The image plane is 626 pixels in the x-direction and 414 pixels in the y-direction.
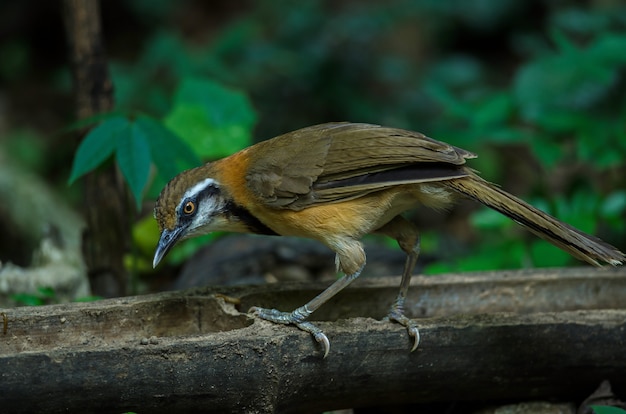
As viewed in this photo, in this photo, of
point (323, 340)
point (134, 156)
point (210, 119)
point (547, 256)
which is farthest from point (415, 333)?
point (210, 119)

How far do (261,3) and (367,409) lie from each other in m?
8.72

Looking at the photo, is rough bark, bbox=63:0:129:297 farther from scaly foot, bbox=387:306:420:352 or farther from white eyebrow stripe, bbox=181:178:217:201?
scaly foot, bbox=387:306:420:352

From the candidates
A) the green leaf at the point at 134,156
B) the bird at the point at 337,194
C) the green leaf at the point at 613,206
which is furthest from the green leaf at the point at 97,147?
the green leaf at the point at 613,206

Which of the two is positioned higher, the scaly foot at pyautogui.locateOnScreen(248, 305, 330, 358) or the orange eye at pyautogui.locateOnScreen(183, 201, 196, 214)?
the orange eye at pyautogui.locateOnScreen(183, 201, 196, 214)

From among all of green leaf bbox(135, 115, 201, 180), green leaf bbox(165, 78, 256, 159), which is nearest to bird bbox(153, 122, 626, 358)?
green leaf bbox(135, 115, 201, 180)

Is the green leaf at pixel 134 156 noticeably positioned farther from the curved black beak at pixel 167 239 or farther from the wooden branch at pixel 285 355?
the wooden branch at pixel 285 355

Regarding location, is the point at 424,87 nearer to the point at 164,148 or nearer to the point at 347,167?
the point at 164,148

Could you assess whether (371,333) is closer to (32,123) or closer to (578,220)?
(578,220)

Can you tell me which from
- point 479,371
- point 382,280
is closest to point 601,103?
point 382,280

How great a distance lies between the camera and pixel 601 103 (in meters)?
7.16

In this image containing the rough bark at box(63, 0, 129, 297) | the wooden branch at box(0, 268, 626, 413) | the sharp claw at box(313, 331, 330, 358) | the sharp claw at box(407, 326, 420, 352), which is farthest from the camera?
the rough bark at box(63, 0, 129, 297)

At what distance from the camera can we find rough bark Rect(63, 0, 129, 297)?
5.44 m

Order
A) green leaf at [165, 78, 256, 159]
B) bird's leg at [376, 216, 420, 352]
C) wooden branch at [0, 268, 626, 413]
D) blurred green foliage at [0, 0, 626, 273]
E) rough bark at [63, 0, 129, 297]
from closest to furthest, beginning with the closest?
1. wooden branch at [0, 268, 626, 413]
2. bird's leg at [376, 216, 420, 352]
3. rough bark at [63, 0, 129, 297]
4. green leaf at [165, 78, 256, 159]
5. blurred green foliage at [0, 0, 626, 273]

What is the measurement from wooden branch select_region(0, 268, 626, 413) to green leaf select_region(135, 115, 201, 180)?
76 centimetres
